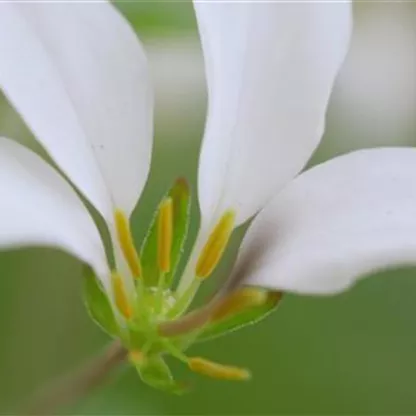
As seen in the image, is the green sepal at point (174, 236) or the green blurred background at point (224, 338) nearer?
the green sepal at point (174, 236)

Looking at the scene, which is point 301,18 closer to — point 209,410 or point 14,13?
point 14,13

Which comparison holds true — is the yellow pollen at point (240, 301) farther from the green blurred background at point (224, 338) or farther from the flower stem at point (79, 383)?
the green blurred background at point (224, 338)

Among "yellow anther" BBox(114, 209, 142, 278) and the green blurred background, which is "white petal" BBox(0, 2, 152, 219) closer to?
"yellow anther" BBox(114, 209, 142, 278)

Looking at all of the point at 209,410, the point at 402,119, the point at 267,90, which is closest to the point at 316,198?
the point at 267,90

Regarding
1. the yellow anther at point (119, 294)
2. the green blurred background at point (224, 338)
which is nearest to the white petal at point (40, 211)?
the yellow anther at point (119, 294)

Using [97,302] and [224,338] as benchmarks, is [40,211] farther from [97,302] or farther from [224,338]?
[224,338]

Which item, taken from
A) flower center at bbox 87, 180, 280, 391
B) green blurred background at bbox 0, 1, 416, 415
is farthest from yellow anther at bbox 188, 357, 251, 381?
green blurred background at bbox 0, 1, 416, 415
